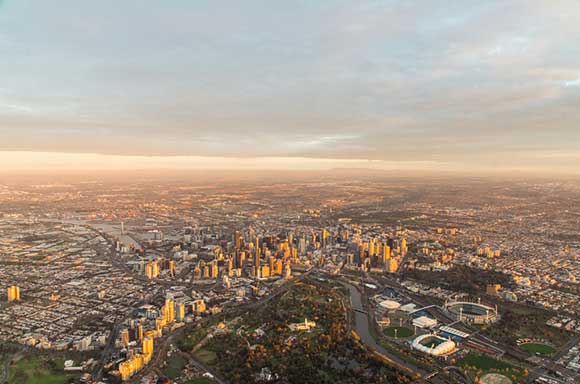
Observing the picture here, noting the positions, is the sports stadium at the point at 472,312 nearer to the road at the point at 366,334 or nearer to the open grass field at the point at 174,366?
the road at the point at 366,334

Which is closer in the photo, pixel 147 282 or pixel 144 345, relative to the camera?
pixel 144 345

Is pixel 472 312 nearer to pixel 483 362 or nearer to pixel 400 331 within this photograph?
pixel 400 331

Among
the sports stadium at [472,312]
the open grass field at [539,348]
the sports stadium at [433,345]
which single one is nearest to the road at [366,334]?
the sports stadium at [433,345]

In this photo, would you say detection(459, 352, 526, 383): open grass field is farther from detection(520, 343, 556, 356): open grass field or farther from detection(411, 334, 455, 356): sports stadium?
detection(520, 343, 556, 356): open grass field

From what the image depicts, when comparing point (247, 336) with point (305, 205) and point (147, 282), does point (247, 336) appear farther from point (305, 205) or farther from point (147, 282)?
point (305, 205)

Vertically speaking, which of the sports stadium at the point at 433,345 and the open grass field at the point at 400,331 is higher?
the sports stadium at the point at 433,345

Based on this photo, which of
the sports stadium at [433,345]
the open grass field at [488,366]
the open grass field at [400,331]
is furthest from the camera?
the open grass field at [400,331]

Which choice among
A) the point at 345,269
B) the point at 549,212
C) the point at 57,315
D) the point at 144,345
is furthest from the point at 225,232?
the point at 549,212
